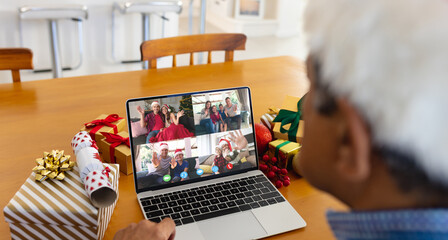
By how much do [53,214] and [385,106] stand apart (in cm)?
71

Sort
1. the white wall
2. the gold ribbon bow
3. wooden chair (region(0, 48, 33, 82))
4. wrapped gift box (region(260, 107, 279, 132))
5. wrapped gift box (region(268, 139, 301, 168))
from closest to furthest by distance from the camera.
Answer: the gold ribbon bow < wrapped gift box (region(268, 139, 301, 168)) < wrapped gift box (region(260, 107, 279, 132)) < wooden chair (region(0, 48, 33, 82)) < the white wall

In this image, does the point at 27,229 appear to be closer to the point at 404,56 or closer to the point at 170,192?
the point at 170,192

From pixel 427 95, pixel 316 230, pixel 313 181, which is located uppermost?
pixel 427 95

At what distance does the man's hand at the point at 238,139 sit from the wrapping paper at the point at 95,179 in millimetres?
328

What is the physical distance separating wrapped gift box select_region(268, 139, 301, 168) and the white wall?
2459 millimetres

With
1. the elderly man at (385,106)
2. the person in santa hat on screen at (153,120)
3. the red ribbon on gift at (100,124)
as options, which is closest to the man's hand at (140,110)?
the person in santa hat on screen at (153,120)

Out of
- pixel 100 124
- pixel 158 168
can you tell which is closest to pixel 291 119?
pixel 158 168

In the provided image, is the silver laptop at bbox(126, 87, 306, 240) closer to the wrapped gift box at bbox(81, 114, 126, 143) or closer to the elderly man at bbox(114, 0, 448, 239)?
the wrapped gift box at bbox(81, 114, 126, 143)

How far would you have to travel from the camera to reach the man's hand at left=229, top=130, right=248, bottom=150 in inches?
44.6

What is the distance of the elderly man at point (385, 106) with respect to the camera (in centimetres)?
39

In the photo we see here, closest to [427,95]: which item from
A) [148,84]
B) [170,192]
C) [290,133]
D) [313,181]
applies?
[313,181]

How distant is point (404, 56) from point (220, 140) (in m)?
0.75

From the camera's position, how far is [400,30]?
391 mm

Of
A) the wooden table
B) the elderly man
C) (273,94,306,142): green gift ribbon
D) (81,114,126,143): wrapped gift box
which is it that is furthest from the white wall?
the elderly man
